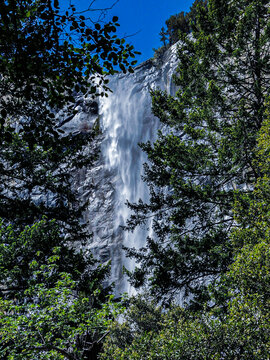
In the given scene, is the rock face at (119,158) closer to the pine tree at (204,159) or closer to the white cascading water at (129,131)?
the white cascading water at (129,131)

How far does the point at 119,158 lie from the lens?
34875 mm

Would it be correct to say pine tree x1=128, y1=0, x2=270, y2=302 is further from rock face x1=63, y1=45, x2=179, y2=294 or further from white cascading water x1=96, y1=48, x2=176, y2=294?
white cascading water x1=96, y1=48, x2=176, y2=294

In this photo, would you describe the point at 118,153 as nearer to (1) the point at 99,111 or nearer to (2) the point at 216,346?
(1) the point at 99,111

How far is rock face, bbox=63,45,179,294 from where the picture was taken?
93.8 feet

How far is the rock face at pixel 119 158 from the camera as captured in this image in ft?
93.8

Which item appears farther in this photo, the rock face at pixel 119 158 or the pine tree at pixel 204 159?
the rock face at pixel 119 158

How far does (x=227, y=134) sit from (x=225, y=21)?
4754 mm

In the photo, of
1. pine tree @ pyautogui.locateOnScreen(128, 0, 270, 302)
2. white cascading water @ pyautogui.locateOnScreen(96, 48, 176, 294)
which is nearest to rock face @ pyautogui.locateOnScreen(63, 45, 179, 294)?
white cascading water @ pyautogui.locateOnScreen(96, 48, 176, 294)

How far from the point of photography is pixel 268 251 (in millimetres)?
5191

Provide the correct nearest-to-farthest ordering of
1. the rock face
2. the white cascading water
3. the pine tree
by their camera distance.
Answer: the pine tree
the rock face
the white cascading water

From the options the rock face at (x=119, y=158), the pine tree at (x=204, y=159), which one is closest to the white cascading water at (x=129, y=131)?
the rock face at (x=119, y=158)

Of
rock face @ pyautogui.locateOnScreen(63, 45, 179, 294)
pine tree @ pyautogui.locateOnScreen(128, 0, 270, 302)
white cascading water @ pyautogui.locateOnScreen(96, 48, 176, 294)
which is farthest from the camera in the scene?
white cascading water @ pyautogui.locateOnScreen(96, 48, 176, 294)

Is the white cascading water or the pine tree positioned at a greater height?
the white cascading water

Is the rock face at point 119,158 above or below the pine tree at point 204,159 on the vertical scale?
above
